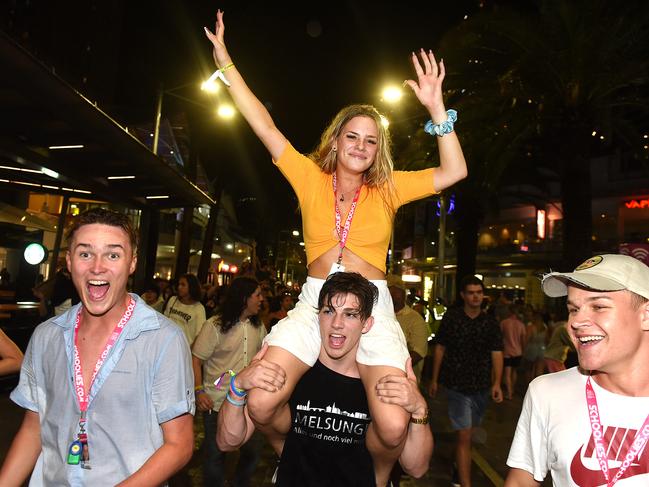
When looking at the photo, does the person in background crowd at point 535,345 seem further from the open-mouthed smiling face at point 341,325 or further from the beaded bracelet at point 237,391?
the beaded bracelet at point 237,391

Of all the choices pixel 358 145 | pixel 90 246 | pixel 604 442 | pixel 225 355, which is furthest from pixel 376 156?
pixel 225 355

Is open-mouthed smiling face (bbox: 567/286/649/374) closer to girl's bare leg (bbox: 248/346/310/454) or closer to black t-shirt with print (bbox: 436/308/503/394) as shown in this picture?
girl's bare leg (bbox: 248/346/310/454)

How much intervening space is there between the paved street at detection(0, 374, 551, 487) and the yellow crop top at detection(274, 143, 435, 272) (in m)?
4.14

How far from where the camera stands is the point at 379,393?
11.0 ft

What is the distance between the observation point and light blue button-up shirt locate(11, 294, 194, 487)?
8.88 feet

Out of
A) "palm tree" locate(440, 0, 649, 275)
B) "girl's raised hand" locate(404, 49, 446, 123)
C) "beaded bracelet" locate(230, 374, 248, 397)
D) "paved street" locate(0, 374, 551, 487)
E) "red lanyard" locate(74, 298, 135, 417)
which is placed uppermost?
"palm tree" locate(440, 0, 649, 275)

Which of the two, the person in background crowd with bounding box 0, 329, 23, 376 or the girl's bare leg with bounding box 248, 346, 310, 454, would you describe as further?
the person in background crowd with bounding box 0, 329, 23, 376

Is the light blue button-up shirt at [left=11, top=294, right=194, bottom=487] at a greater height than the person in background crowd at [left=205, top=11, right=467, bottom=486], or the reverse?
the person in background crowd at [left=205, top=11, right=467, bottom=486]

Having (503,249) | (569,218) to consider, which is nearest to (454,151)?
(569,218)

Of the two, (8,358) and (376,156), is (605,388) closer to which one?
(376,156)

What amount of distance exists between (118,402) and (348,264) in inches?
64.8

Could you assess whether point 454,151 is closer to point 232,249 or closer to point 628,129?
point 628,129

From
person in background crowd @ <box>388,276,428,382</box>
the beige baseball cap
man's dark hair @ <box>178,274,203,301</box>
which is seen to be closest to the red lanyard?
the beige baseball cap

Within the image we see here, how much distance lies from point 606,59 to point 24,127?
1102cm
